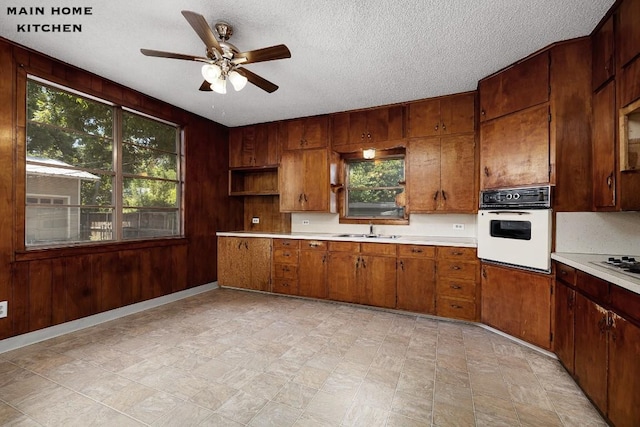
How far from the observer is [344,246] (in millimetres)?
3795

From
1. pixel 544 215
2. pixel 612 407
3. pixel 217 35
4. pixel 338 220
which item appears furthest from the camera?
pixel 338 220

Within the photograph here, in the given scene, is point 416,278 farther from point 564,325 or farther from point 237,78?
point 237,78

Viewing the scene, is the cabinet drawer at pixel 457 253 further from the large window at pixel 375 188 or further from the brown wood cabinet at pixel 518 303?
the large window at pixel 375 188

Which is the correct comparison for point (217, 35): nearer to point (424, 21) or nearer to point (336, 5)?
point (336, 5)

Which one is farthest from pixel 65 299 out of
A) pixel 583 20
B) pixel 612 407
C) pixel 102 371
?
pixel 583 20

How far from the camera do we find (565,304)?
7.12 ft

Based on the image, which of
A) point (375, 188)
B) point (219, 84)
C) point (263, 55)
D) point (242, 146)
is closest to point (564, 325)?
point (375, 188)

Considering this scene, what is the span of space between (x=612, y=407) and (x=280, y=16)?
317 centimetres

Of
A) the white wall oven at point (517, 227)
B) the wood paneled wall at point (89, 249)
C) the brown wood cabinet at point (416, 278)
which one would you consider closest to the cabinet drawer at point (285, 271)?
the wood paneled wall at point (89, 249)

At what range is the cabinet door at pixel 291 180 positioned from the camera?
173 inches

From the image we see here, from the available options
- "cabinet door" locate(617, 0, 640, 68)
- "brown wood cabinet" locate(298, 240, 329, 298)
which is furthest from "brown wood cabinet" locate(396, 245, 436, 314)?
"cabinet door" locate(617, 0, 640, 68)

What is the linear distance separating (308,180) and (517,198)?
8.63 ft

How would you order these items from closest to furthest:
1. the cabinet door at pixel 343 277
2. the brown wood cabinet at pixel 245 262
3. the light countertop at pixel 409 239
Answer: the light countertop at pixel 409 239, the cabinet door at pixel 343 277, the brown wood cabinet at pixel 245 262

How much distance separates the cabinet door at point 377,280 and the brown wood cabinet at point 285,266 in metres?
0.97
